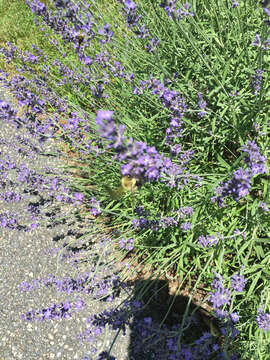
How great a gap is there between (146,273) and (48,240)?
51.6 inches

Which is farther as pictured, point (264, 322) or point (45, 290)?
point (45, 290)

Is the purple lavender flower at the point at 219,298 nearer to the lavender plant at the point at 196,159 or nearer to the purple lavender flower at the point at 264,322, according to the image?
the lavender plant at the point at 196,159

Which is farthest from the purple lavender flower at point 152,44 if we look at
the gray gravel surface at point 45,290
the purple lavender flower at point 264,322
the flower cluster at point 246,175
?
the purple lavender flower at point 264,322

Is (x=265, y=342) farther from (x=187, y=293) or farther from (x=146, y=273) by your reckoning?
(x=146, y=273)


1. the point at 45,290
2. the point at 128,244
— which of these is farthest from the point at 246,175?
the point at 45,290

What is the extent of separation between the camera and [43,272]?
3.28m

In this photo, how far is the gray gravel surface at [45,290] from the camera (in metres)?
2.83

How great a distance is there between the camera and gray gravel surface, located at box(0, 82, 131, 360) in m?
2.83

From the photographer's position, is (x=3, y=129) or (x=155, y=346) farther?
(x=3, y=129)

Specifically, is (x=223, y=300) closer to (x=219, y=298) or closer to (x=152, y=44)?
(x=219, y=298)

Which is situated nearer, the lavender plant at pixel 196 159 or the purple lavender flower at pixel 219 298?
the purple lavender flower at pixel 219 298

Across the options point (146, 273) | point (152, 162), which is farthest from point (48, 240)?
point (152, 162)

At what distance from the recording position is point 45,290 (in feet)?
10.4

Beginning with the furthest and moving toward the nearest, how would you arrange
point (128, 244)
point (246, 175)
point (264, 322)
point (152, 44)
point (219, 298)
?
1. point (128, 244)
2. point (152, 44)
3. point (264, 322)
4. point (219, 298)
5. point (246, 175)
